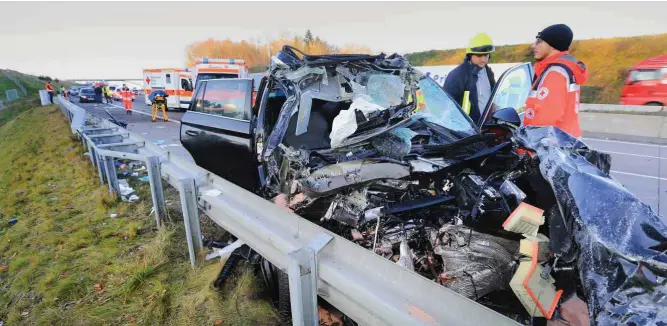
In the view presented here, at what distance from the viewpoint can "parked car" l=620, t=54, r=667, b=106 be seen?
44.0ft

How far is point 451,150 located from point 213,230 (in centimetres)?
246

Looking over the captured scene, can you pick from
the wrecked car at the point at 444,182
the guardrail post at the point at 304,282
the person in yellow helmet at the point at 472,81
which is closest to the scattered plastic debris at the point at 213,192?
the wrecked car at the point at 444,182

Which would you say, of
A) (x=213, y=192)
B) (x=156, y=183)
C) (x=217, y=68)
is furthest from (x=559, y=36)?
(x=217, y=68)

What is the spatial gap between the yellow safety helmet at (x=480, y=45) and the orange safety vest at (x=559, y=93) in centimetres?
135

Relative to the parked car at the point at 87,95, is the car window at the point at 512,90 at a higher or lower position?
higher

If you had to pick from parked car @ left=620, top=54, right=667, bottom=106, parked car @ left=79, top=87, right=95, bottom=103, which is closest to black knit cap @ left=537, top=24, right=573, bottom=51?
parked car @ left=620, top=54, right=667, bottom=106

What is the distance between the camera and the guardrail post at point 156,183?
314cm

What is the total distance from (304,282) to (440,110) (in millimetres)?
2484

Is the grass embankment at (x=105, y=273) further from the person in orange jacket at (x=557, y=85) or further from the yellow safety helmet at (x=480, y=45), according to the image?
the yellow safety helmet at (x=480, y=45)

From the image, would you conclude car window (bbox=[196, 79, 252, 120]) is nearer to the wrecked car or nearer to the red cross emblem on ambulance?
the wrecked car

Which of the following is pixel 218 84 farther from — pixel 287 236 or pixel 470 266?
pixel 470 266

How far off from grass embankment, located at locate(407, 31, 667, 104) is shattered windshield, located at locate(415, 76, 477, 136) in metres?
21.7

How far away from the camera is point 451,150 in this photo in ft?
8.41

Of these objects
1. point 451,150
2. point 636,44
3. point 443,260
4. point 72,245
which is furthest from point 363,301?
point 636,44
